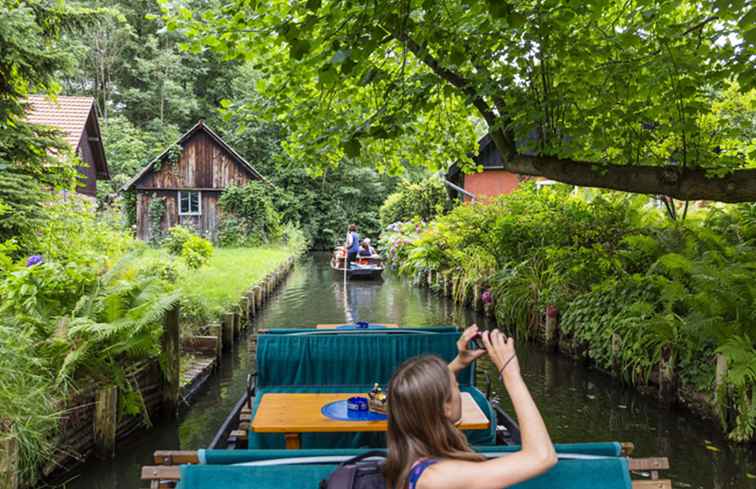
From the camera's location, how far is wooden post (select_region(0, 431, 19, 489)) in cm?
459

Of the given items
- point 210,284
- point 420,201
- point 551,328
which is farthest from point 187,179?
point 551,328

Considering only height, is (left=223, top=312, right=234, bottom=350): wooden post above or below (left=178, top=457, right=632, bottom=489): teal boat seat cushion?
below

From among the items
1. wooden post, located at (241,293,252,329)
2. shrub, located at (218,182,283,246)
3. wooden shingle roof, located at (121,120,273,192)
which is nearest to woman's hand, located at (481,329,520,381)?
wooden post, located at (241,293,252,329)

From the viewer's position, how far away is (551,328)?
11.9 meters

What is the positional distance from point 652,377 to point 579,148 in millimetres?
3546

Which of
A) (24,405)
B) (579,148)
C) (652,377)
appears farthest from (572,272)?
(24,405)

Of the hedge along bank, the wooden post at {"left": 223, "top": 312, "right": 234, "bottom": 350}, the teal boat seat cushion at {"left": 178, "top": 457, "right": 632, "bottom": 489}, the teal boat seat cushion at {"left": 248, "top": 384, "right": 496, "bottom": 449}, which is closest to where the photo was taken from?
the teal boat seat cushion at {"left": 178, "top": 457, "right": 632, "bottom": 489}

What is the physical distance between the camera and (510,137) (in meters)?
9.27

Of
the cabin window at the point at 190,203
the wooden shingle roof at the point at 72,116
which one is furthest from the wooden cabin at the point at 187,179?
the wooden shingle roof at the point at 72,116

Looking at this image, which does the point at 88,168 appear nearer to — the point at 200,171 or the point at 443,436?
the point at 200,171

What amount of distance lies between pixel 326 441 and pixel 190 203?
35081mm

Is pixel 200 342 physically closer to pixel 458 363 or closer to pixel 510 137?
pixel 510 137

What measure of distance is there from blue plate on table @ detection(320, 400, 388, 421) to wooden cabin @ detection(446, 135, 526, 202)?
24795mm

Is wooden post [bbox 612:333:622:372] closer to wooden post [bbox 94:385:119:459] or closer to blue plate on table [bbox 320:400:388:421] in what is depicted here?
blue plate on table [bbox 320:400:388:421]
